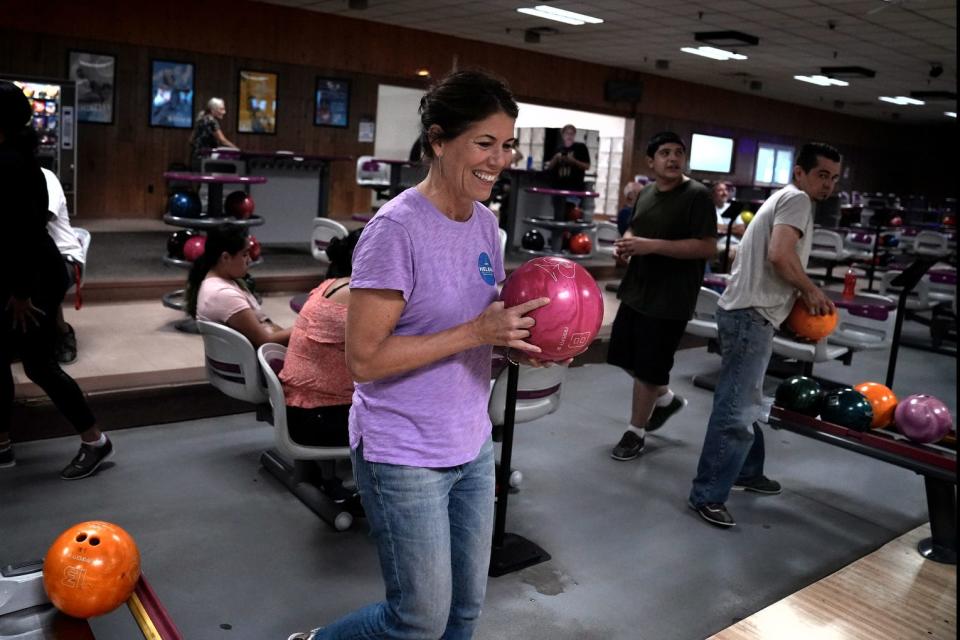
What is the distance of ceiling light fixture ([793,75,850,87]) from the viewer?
1369 cm

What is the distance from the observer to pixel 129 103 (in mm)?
9453

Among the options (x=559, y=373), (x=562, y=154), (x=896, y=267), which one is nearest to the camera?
(x=559, y=373)

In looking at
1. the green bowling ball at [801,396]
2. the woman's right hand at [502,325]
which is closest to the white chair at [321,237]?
the green bowling ball at [801,396]

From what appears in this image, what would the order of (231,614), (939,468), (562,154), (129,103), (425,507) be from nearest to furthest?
(425,507) → (231,614) → (939,468) → (562,154) → (129,103)

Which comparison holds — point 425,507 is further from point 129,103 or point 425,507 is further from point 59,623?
point 129,103

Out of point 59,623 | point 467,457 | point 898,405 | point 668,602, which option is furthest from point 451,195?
point 898,405

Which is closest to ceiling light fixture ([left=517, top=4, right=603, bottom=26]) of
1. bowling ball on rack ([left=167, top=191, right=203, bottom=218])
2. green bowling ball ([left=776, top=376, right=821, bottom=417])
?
bowling ball on rack ([left=167, top=191, right=203, bottom=218])

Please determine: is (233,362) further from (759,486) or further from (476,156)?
(759,486)

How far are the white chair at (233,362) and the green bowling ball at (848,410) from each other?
2.20 meters

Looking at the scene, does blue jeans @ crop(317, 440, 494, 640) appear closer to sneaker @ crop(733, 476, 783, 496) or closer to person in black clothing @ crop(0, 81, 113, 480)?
person in black clothing @ crop(0, 81, 113, 480)

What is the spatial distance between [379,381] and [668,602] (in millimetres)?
1535

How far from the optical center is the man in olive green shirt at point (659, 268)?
3.43m

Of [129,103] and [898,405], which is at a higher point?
[129,103]

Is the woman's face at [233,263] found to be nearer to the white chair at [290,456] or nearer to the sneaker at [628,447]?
the white chair at [290,456]
